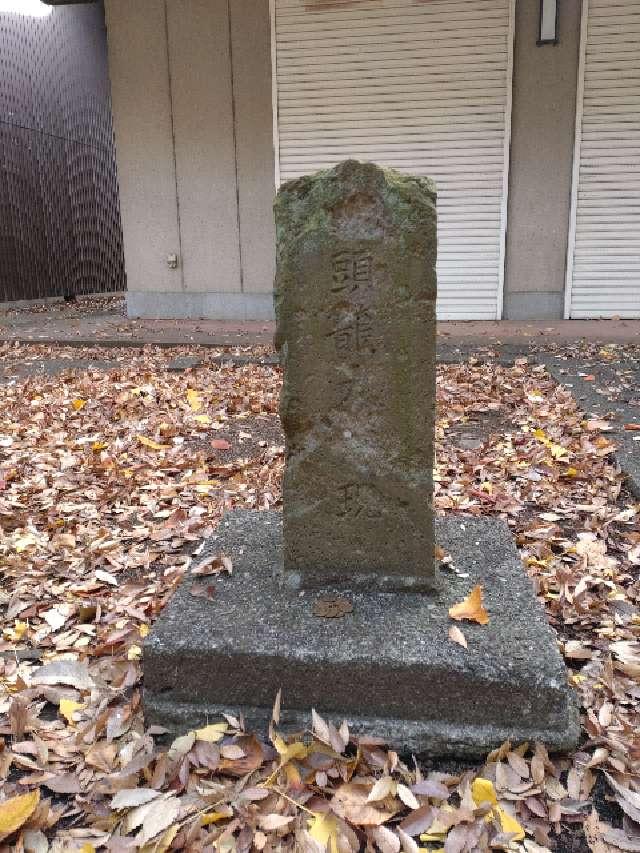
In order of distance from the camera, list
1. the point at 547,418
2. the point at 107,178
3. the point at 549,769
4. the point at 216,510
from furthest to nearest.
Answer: the point at 107,178 → the point at 547,418 → the point at 216,510 → the point at 549,769

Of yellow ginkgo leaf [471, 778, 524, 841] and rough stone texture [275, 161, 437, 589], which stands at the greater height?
rough stone texture [275, 161, 437, 589]

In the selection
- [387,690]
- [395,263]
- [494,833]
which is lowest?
[494,833]

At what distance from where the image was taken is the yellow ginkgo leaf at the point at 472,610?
2.07m

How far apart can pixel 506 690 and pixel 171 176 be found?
9.31 m

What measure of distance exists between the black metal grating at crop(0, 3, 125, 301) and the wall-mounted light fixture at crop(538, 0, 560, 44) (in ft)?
31.5

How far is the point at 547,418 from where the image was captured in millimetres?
4816

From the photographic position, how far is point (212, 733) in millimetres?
1938

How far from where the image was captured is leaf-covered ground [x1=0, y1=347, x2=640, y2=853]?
169cm

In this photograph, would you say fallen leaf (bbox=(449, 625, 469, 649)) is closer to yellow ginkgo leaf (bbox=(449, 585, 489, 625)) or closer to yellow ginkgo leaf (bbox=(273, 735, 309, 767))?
yellow ginkgo leaf (bbox=(449, 585, 489, 625))

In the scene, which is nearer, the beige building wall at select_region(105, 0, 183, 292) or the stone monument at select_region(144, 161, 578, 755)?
the stone monument at select_region(144, 161, 578, 755)

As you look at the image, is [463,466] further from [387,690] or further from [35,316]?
[35,316]

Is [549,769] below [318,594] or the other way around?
below

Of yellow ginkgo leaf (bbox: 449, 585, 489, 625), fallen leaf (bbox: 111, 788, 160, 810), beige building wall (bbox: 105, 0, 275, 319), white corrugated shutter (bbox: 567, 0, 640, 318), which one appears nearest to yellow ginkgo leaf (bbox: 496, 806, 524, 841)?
yellow ginkgo leaf (bbox: 449, 585, 489, 625)

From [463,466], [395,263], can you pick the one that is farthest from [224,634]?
[463,466]
